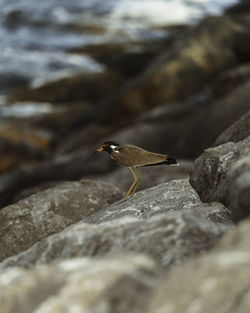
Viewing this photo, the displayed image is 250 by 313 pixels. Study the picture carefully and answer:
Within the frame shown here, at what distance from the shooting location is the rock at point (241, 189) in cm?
383

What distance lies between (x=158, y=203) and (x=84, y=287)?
377 cm

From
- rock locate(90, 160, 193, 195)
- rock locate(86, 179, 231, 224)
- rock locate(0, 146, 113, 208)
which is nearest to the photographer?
rock locate(86, 179, 231, 224)

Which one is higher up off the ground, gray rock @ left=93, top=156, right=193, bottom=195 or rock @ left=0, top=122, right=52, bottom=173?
gray rock @ left=93, top=156, right=193, bottom=195

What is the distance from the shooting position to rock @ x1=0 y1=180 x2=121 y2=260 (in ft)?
25.6

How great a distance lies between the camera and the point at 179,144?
Answer: 15633 millimetres

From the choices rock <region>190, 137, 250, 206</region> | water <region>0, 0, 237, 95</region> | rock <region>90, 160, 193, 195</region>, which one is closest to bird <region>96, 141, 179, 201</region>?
rock <region>190, 137, 250, 206</region>

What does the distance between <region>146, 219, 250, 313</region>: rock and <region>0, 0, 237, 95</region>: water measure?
33.1 meters

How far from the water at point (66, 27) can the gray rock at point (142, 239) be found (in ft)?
104

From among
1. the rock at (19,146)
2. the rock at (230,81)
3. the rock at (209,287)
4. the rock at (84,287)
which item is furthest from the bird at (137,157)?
the rock at (19,146)

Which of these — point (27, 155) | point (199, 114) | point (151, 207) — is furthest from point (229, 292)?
point (27, 155)

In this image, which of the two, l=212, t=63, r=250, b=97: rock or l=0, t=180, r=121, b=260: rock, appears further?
l=212, t=63, r=250, b=97: rock

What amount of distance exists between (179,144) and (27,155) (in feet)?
32.3

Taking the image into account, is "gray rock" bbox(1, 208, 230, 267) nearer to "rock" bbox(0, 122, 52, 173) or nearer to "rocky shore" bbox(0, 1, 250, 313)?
"rocky shore" bbox(0, 1, 250, 313)

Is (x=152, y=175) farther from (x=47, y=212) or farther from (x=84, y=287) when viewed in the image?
(x=84, y=287)
